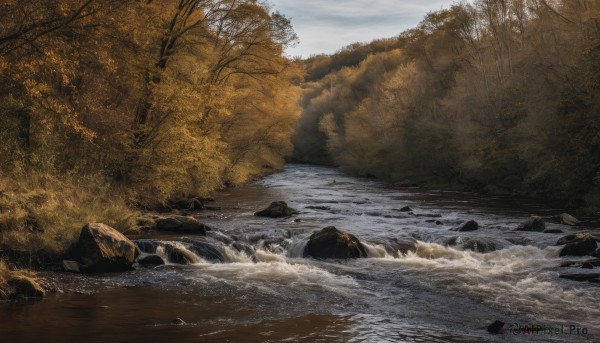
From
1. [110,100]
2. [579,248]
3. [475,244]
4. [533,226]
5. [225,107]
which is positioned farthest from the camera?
[225,107]

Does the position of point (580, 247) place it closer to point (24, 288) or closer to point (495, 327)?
point (495, 327)

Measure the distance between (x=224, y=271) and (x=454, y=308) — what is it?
19.9ft

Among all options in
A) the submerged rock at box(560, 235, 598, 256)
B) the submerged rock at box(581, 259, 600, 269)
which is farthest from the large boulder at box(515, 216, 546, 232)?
the submerged rock at box(581, 259, 600, 269)

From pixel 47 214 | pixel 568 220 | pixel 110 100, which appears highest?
pixel 110 100

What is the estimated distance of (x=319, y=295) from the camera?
40.2 ft

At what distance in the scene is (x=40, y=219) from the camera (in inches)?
552

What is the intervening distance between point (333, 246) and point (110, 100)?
34.4 ft

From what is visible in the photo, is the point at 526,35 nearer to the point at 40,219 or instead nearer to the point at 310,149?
the point at 40,219

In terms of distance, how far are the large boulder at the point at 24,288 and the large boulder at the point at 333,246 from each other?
323 inches

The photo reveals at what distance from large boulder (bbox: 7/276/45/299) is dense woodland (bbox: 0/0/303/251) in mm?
2139

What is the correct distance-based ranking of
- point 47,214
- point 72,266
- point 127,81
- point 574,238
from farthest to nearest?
point 127,81
point 574,238
point 47,214
point 72,266

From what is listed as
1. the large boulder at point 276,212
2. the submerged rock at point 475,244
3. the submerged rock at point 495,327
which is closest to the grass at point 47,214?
the large boulder at point 276,212

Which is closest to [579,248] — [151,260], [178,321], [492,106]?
[151,260]

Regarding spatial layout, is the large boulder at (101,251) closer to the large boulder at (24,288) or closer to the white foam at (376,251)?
the large boulder at (24,288)
